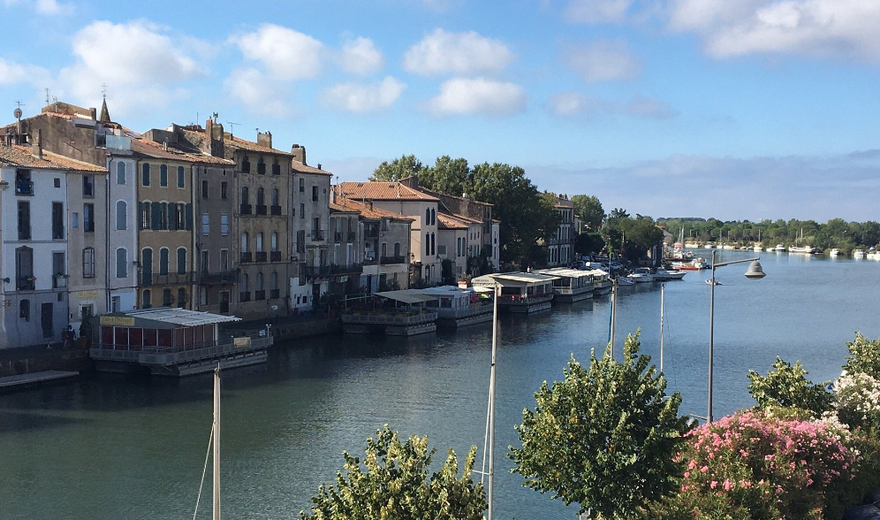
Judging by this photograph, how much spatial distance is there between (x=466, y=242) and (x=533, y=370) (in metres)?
42.7

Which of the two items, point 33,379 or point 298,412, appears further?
point 33,379

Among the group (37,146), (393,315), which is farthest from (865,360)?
(37,146)

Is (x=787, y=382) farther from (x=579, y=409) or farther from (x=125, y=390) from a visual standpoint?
(x=125, y=390)

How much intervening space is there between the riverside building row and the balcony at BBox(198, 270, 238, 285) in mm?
65

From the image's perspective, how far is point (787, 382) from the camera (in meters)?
27.9

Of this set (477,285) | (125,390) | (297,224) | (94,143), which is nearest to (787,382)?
(125,390)

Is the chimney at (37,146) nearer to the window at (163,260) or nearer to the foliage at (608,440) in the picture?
the window at (163,260)

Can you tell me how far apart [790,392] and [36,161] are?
34.5 meters

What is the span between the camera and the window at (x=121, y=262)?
159 ft

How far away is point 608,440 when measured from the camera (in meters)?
18.8

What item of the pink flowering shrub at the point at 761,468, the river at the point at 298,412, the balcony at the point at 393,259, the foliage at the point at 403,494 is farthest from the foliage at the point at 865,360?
the balcony at the point at 393,259

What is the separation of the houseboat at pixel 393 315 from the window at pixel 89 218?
1872 cm

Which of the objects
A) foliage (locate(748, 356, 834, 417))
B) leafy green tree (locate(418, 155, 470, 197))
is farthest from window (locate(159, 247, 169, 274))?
leafy green tree (locate(418, 155, 470, 197))

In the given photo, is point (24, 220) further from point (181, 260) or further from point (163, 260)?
point (181, 260)
